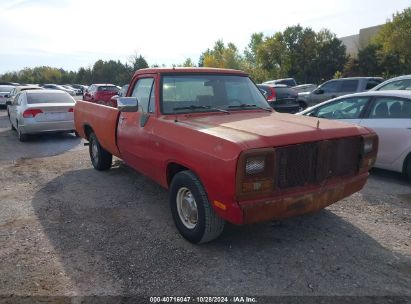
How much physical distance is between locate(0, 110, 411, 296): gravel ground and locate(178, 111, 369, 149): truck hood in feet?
3.84

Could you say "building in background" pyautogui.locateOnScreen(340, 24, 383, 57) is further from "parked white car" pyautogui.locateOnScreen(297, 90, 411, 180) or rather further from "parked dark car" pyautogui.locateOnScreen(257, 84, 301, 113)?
"parked white car" pyautogui.locateOnScreen(297, 90, 411, 180)

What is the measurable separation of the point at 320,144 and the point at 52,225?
3291 millimetres

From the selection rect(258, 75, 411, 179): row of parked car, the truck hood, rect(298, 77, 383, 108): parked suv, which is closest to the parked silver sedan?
rect(258, 75, 411, 179): row of parked car

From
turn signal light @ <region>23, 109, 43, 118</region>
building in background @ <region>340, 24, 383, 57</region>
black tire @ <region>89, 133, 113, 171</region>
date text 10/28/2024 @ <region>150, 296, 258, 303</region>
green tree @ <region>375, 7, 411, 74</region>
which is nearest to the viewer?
date text 10/28/2024 @ <region>150, 296, 258, 303</region>

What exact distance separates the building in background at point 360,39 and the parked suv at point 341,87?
119 feet

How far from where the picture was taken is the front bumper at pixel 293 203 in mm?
3328

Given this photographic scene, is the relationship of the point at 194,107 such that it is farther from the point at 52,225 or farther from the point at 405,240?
the point at 405,240

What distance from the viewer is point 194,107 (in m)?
4.65

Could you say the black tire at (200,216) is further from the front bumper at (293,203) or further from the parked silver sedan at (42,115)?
the parked silver sedan at (42,115)

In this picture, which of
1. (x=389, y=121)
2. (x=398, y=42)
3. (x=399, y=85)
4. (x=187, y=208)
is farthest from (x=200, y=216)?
(x=398, y=42)

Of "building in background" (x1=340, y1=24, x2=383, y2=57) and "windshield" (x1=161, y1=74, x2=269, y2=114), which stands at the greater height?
"building in background" (x1=340, y1=24, x2=383, y2=57)

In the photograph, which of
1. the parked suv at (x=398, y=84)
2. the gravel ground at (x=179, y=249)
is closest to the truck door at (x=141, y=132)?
the gravel ground at (x=179, y=249)

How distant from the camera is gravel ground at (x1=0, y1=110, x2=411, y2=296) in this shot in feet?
10.7

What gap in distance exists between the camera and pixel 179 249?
3.92 metres
